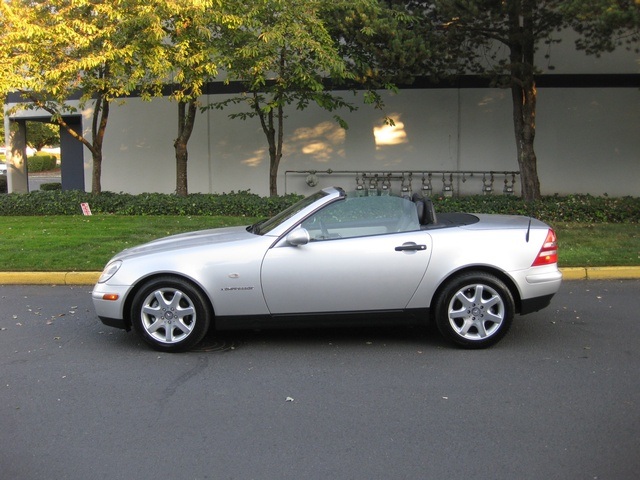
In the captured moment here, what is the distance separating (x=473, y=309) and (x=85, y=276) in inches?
218

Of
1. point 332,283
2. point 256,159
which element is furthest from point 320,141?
point 332,283

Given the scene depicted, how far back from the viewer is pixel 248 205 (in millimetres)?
14125

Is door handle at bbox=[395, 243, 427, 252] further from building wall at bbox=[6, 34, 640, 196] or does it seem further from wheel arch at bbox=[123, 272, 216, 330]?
building wall at bbox=[6, 34, 640, 196]

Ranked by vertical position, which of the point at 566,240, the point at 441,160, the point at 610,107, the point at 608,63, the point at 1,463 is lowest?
the point at 1,463

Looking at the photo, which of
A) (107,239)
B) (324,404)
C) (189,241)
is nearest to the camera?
(324,404)

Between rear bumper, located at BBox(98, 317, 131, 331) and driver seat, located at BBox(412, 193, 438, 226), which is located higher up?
driver seat, located at BBox(412, 193, 438, 226)

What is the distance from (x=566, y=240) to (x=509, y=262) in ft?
18.5

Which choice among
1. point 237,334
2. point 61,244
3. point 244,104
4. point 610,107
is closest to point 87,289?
point 61,244

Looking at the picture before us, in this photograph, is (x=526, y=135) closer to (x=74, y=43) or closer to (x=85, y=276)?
(x=74, y=43)

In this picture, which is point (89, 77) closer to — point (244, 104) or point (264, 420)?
point (244, 104)

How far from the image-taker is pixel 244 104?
17.6 metres

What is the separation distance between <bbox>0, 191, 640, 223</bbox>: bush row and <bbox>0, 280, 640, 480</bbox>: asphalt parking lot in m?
6.80

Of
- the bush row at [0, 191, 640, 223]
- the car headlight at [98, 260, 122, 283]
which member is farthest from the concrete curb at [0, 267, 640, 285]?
the bush row at [0, 191, 640, 223]

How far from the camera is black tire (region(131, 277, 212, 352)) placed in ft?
18.6
